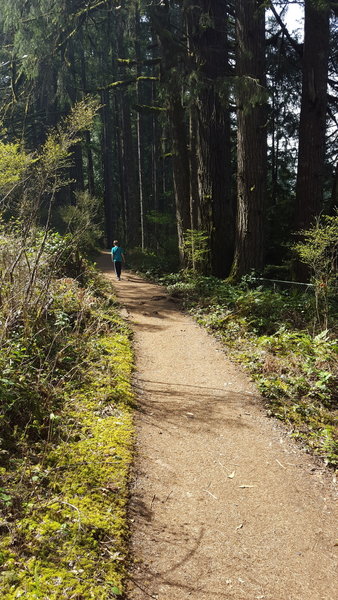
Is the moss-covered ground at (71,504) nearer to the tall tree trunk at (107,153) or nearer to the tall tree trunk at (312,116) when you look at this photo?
the tall tree trunk at (312,116)

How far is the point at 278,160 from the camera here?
55.4ft

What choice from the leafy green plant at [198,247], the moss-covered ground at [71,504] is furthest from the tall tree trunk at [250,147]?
the moss-covered ground at [71,504]

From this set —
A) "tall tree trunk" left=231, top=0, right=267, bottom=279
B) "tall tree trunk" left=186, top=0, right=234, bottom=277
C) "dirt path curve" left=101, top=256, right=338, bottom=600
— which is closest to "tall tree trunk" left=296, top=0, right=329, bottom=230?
"tall tree trunk" left=231, top=0, right=267, bottom=279

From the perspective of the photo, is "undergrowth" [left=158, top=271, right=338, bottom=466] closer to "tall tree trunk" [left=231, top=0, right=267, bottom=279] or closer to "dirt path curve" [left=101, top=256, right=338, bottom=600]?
"dirt path curve" [left=101, top=256, right=338, bottom=600]

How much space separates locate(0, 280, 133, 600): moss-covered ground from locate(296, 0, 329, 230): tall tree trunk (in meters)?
7.68

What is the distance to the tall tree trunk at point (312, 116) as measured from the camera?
966 cm

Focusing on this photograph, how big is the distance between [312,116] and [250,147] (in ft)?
5.95

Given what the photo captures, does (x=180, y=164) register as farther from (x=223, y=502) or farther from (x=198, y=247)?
(x=223, y=502)

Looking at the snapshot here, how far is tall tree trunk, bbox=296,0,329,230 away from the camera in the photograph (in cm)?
966

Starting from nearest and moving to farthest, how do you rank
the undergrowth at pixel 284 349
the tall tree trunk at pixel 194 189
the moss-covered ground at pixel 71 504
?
the moss-covered ground at pixel 71 504
the undergrowth at pixel 284 349
the tall tree trunk at pixel 194 189

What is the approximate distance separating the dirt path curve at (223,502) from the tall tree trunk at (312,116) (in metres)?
6.26

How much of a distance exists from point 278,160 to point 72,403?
600 inches

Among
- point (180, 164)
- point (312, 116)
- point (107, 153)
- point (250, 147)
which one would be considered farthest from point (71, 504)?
point (107, 153)

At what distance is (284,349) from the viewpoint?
6.38 metres
